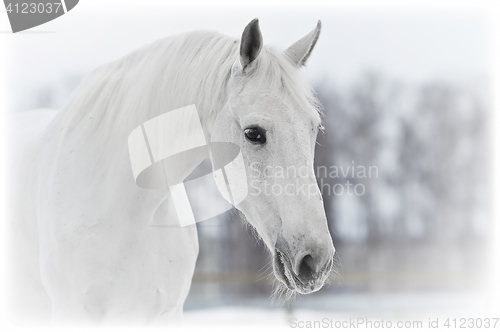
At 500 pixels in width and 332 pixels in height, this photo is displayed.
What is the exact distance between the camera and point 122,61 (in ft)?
8.96

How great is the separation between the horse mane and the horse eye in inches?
8.0

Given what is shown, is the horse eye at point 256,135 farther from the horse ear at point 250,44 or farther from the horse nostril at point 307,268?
the horse nostril at point 307,268

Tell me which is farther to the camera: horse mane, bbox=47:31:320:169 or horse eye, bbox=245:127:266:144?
horse mane, bbox=47:31:320:169

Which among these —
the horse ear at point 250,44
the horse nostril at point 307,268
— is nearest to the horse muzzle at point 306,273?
the horse nostril at point 307,268

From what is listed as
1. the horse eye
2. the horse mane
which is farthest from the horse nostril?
the horse mane

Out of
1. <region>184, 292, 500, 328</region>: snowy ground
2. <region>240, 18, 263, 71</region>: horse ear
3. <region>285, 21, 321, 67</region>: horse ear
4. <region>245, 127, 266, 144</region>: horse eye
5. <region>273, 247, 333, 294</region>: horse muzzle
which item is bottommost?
<region>184, 292, 500, 328</region>: snowy ground

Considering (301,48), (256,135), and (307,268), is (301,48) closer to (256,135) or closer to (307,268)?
(256,135)

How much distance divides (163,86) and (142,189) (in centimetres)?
54

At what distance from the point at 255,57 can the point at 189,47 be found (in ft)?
1.51

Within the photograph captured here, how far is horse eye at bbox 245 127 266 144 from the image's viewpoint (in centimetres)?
203

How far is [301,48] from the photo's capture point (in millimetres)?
2393

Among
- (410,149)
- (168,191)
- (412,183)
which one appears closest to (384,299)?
(412,183)

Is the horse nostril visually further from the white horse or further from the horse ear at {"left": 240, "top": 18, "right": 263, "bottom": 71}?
the horse ear at {"left": 240, "top": 18, "right": 263, "bottom": 71}

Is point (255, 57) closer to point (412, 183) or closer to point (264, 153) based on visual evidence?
point (264, 153)
